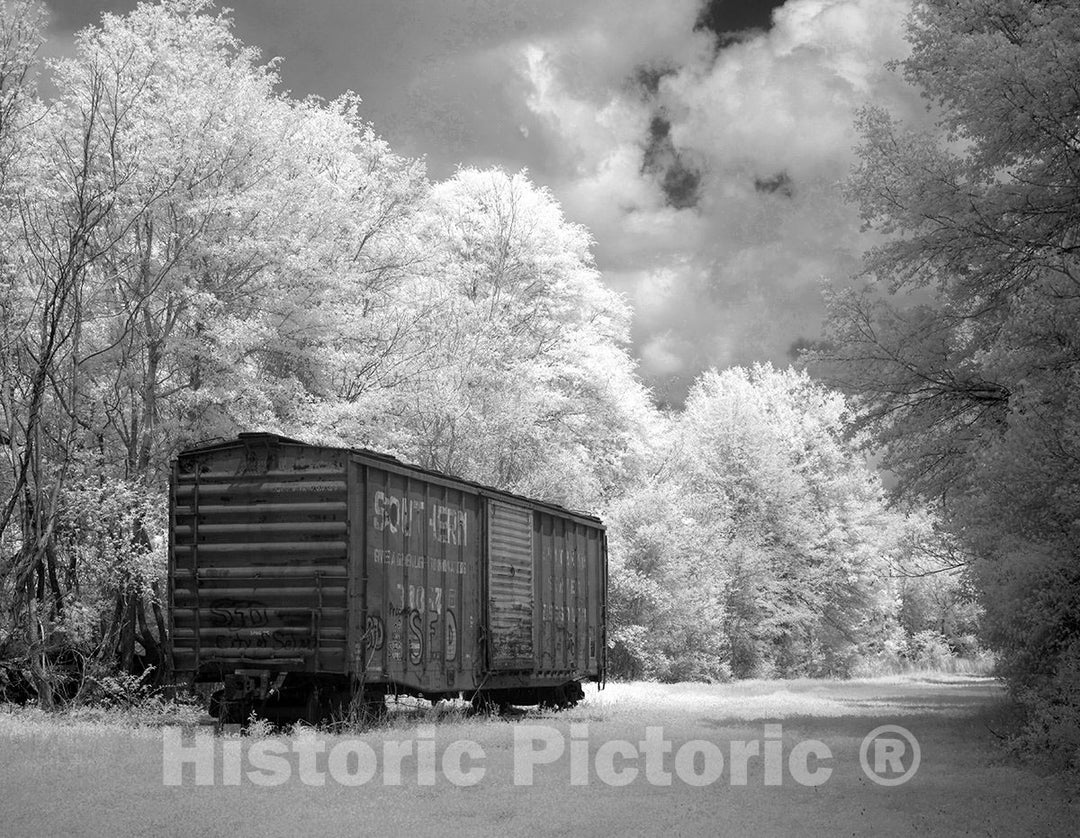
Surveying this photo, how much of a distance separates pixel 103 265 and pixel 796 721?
1382cm

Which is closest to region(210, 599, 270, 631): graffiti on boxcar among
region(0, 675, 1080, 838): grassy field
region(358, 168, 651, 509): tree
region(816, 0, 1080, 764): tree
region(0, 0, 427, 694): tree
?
region(0, 675, 1080, 838): grassy field

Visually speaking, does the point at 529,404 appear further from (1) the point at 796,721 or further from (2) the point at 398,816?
(2) the point at 398,816

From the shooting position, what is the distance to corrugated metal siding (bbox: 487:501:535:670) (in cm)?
1656

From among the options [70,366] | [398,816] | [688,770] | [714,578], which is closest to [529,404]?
[714,578]

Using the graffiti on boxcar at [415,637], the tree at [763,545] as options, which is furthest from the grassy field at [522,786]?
the tree at [763,545]

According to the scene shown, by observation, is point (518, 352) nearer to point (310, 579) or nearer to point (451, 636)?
point (451, 636)

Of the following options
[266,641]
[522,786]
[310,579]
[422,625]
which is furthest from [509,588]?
[522,786]

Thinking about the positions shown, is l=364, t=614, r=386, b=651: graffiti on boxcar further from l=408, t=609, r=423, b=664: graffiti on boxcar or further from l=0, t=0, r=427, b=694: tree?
l=0, t=0, r=427, b=694: tree

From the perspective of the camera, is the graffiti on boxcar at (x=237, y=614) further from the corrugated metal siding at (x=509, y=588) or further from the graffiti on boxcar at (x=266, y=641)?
the corrugated metal siding at (x=509, y=588)

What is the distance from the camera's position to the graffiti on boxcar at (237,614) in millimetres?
13648

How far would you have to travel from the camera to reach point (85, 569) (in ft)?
56.6

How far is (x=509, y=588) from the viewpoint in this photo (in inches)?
669

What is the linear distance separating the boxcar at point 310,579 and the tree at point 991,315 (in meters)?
6.37

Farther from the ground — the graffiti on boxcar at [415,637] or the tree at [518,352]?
the tree at [518,352]
